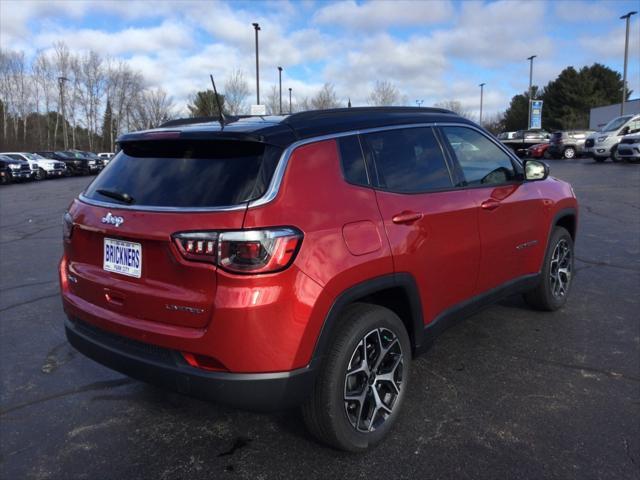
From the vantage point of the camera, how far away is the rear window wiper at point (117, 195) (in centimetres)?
268

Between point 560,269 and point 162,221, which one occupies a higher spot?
point 162,221

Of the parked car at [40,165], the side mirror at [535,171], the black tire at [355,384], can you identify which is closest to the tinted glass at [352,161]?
the black tire at [355,384]

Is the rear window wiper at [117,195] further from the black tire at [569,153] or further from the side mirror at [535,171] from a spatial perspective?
the black tire at [569,153]

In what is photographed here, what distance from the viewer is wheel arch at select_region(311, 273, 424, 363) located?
8.19 ft

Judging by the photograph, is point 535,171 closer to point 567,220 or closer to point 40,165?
point 567,220

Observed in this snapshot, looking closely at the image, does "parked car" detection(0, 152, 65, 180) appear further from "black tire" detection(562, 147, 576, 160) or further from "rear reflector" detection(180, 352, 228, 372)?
"rear reflector" detection(180, 352, 228, 372)

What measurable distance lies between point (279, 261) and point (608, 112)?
5715 centimetres

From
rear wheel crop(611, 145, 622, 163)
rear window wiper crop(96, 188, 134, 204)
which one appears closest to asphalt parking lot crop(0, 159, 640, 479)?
rear window wiper crop(96, 188, 134, 204)

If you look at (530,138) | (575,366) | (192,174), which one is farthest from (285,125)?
(530,138)

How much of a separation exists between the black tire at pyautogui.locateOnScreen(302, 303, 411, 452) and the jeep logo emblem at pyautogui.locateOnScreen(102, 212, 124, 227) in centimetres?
120

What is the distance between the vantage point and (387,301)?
304 centimetres

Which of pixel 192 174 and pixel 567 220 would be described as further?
pixel 567 220

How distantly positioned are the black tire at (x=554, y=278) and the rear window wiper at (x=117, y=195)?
340cm

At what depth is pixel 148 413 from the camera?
3264 mm
